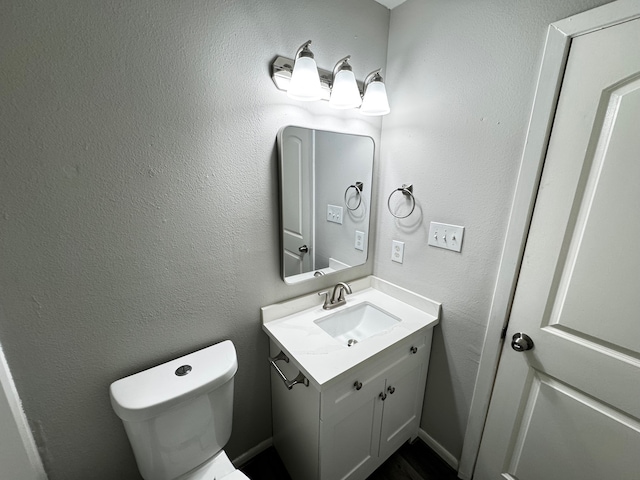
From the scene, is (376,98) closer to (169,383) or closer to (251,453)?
(169,383)

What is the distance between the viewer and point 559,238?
2.90 ft

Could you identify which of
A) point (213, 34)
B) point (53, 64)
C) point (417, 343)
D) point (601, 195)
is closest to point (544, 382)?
point (417, 343)

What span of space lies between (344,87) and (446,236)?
2.68 feet

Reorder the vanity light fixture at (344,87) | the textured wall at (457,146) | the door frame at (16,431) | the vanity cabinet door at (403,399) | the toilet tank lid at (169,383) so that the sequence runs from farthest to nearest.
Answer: the vanity cabinet door at (403,399), the vanity light fixture at (344,87), the textured wall at (457,146), the toilet tank lid at (169,383), the door frame at (16,431)

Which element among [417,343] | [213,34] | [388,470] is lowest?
[388,470]

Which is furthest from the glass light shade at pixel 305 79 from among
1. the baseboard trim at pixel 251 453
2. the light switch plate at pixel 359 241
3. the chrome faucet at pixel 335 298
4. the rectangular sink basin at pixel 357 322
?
the baseboard trim at pixel 251 453

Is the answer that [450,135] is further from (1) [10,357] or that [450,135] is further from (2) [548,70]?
(1) [10,357]

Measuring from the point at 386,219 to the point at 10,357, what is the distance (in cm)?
158

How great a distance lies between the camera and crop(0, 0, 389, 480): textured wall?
72 cm

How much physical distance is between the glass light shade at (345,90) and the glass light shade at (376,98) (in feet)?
0.29

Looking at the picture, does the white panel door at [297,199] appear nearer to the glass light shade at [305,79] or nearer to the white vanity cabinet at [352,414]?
the glass light shade at [305,79]

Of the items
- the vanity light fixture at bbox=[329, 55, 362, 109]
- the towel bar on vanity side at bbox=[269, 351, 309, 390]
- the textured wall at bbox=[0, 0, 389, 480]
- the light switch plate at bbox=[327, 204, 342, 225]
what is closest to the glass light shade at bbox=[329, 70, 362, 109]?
the vanity light fixture at bbox=[329, 55, 362, 109]

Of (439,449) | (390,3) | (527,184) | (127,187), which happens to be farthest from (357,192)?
(439,449)

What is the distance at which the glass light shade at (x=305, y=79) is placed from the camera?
3.24 feet
